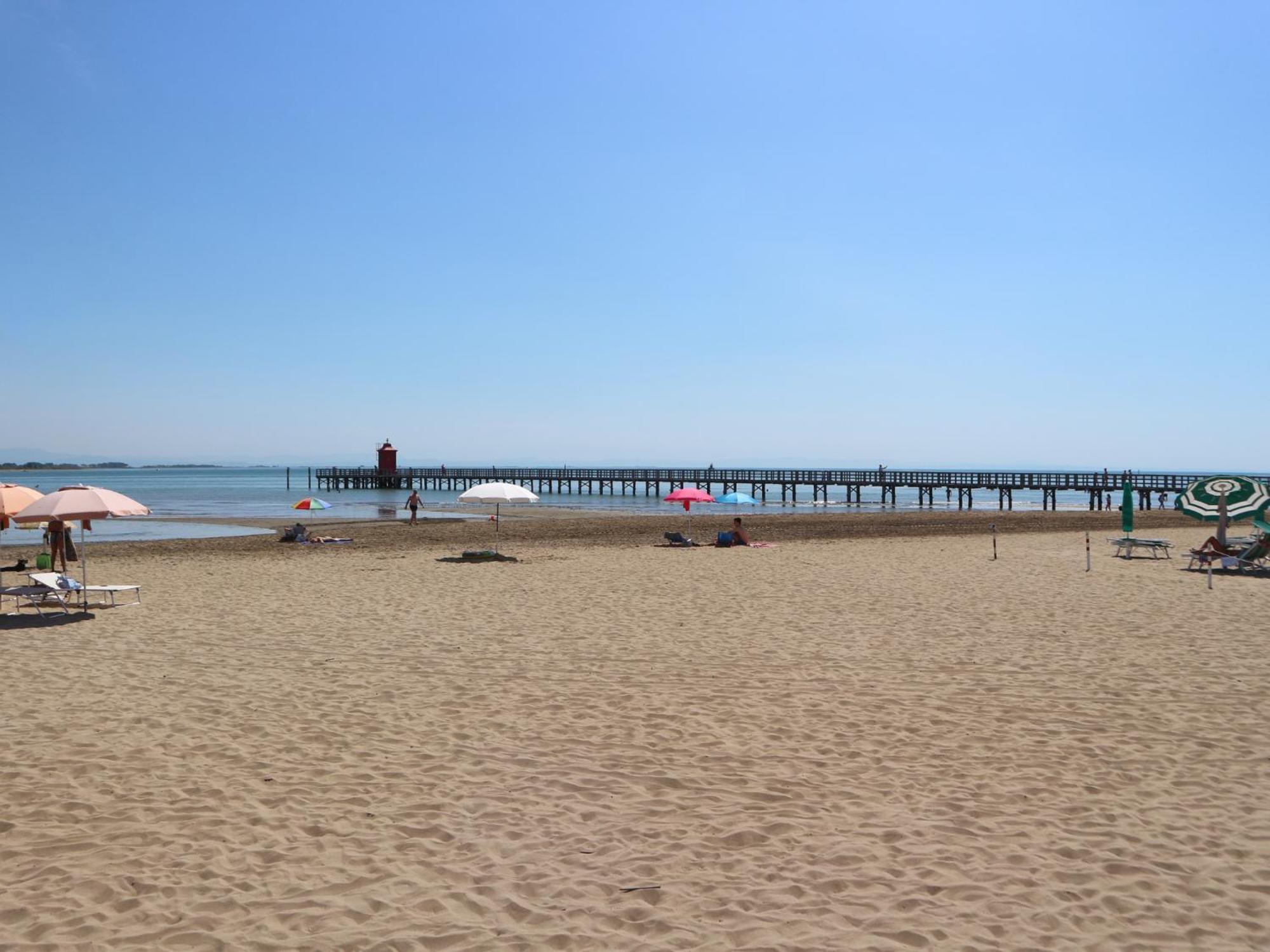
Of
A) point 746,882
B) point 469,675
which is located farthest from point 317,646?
point 746,882

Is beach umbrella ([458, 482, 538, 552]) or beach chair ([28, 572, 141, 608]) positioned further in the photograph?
beach umbrella ([458, 482, 538, 552])

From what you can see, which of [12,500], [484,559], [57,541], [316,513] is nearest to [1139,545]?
[484,559]

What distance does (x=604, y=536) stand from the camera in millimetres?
26250

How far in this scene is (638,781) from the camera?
5.26 metres

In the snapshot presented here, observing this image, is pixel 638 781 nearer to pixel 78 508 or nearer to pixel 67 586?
pixel 78 508

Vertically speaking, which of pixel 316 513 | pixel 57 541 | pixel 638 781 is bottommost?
pixel 638 781

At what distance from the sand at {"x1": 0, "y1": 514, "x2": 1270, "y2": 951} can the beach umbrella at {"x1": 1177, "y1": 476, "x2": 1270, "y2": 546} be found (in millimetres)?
7004

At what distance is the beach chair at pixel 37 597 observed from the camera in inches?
416

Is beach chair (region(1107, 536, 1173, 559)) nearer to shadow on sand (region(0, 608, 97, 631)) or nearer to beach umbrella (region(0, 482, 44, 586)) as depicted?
shadow on sand (region(0, 608, 97, 631))

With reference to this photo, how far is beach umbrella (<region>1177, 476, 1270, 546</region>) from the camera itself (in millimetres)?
16734

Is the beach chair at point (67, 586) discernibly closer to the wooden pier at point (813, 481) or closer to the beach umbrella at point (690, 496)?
the beach umbrella at point (690, 496)

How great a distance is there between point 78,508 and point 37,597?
265cm

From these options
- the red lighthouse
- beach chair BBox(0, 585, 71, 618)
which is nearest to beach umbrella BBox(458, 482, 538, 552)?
beach chair BBox(0, 585, 71, 618)

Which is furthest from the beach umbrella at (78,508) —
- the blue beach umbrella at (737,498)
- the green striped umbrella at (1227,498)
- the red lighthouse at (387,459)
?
the red lighthouse at (387,459)
